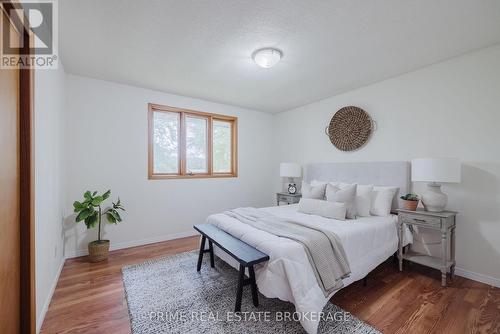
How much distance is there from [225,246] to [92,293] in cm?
140

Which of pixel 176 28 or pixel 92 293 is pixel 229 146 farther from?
pixel 92 293

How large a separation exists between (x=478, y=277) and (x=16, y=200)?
4135 millimetres

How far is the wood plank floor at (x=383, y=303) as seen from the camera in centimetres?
171

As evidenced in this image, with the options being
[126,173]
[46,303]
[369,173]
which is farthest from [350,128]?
[46,303]

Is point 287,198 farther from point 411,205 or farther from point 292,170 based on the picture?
point 411,205

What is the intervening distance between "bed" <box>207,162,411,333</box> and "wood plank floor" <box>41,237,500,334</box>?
244 millimetres

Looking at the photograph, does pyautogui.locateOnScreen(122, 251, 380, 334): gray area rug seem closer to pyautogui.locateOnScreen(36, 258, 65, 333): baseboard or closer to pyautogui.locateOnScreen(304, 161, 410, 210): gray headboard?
pyautogui.locateOnScreen(36, 258, 65, 333): baseboard

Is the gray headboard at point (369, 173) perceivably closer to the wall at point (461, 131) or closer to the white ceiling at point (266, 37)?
the wall at point (461, 131)

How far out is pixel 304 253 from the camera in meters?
1.77

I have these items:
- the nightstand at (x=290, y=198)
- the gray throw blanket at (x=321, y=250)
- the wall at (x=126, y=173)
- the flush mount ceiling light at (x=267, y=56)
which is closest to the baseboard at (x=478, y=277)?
the gray throw blanket at (x=321, y=250)

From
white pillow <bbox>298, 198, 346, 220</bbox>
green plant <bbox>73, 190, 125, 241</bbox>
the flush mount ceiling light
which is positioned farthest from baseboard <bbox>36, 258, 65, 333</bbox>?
the flush mount ceiling light

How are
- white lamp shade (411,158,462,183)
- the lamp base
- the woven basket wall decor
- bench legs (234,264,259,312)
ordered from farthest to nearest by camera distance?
the woven basket wall decor, the lamp base, white lamp shade (411,158,462,183), bench legs (234,264,259,312)

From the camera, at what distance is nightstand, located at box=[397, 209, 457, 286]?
2.27m

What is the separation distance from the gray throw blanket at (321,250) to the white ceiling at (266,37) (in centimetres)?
185
